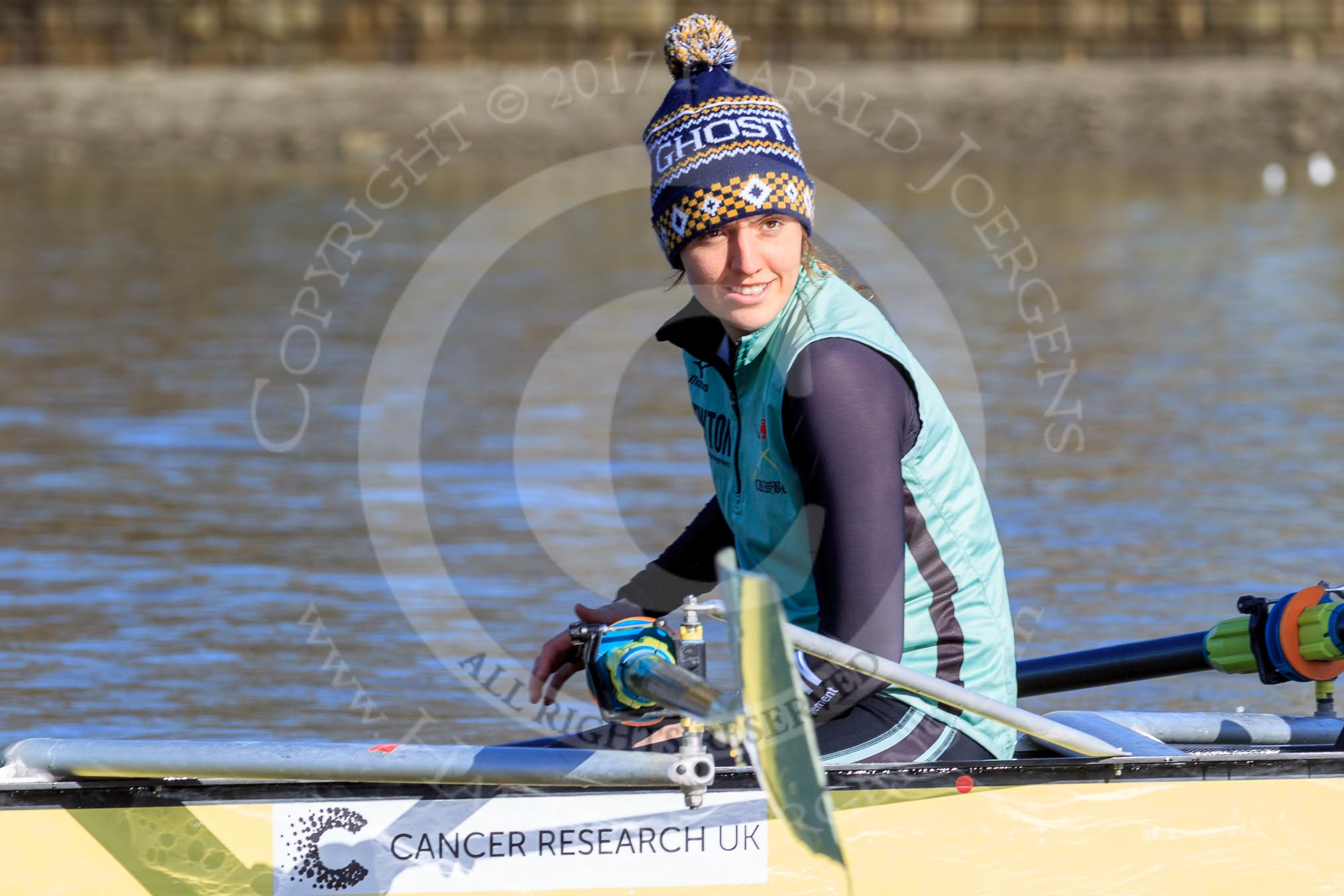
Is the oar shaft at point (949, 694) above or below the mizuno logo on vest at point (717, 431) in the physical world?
below

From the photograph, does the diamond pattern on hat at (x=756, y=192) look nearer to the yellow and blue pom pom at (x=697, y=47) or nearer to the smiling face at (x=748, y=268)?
the smiling face at (x=748, y=268)

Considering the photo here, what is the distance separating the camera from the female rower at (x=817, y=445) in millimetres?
2760

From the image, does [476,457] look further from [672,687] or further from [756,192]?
[672,687]

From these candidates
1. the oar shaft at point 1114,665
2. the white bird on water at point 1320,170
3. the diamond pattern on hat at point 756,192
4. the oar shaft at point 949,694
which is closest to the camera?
the oar shaft at point 949,694

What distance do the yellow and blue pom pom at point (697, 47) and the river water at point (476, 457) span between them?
2.58m

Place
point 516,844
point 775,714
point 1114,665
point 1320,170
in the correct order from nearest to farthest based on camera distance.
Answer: point 775,714, point 516,844, point 1114,665, point 1320,170

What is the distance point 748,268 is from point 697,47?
1.60 feet

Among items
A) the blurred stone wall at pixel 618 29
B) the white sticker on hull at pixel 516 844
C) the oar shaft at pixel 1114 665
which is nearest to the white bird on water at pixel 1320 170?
the blurred stone wall at pixel 618 29

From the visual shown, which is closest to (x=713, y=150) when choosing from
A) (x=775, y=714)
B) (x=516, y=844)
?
(x=775, y=714)

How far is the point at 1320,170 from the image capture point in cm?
2244

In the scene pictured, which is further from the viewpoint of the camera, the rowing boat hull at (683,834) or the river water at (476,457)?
the river water at (476,457)

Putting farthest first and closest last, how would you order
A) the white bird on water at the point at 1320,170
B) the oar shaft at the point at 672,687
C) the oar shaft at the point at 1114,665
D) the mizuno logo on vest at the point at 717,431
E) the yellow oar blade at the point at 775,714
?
the white bird on water at the point at 1320,170
the oar shaft at the point at 1114,665
the mizuno logo on vest at the point at 717,431
the oar shaft at the point at 672,687
the yellow oar blade at the point at 775,714

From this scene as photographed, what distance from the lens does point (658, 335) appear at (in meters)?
3.31

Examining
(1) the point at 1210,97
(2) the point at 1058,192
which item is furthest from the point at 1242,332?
(1) the point at 1210,97
